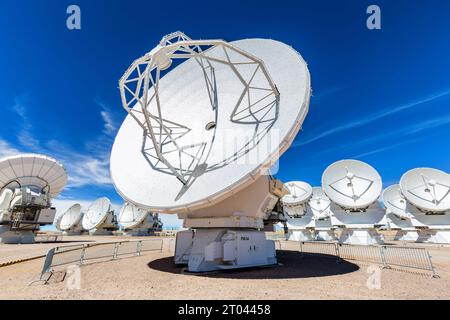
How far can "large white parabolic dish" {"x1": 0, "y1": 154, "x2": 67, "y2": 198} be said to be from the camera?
95.2 feet

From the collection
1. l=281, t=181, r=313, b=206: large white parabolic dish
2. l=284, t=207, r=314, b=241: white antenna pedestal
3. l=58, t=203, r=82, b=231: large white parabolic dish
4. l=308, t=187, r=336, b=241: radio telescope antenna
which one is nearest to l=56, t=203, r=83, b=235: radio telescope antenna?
l=58, t=203, r=82, b=231: large white parabolic dish

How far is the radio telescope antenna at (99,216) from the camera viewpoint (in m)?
51.5

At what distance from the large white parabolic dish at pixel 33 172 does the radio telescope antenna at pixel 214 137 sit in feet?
68.3

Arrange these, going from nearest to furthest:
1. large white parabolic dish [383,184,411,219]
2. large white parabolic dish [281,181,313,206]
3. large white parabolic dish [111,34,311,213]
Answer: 1. large white parabolic dish [111,34,311,213]
2. large white parabolic dish [281,181,313,206]
3. large white parabolic dish [383,184,411,219]

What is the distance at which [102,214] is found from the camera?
51500mm

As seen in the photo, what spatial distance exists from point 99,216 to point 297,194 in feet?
132

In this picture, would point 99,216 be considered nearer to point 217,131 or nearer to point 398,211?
point 217,131

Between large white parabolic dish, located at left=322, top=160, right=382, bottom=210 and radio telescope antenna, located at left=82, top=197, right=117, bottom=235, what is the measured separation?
43.9 m

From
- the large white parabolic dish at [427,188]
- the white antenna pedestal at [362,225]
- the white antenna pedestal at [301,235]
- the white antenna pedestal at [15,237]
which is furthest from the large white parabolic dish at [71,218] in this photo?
the large white parabolic dish at [427,188]

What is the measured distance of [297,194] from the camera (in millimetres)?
38344

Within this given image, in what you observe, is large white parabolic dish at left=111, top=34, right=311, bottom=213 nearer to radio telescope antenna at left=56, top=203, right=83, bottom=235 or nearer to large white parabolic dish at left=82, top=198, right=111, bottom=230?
large white parabolic dish at left=82, top=198, right=111, bottom=230

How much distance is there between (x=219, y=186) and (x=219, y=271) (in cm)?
473

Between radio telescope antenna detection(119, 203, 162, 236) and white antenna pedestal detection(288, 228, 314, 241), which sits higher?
radio telescope antenna detection(119, 203, 162, 236)
